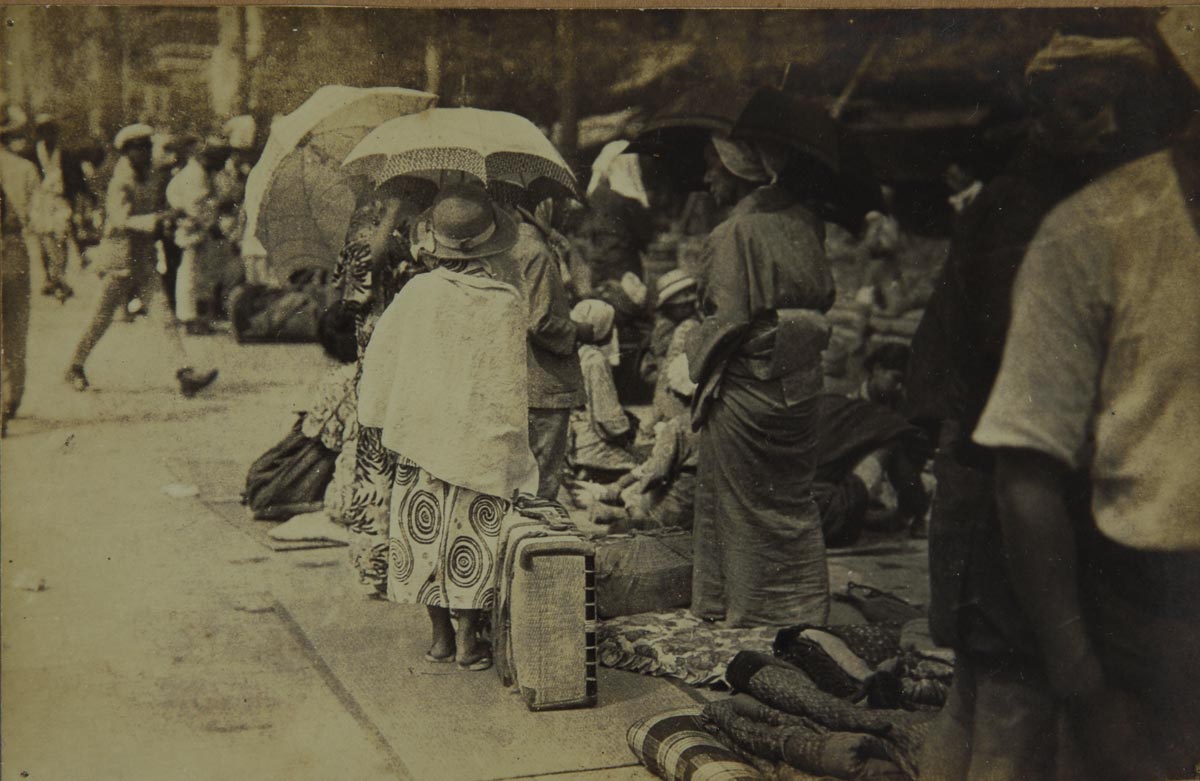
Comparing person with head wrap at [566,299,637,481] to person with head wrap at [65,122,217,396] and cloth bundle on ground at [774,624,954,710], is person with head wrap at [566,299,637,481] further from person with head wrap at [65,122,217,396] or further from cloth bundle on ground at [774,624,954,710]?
person with head wrap at [65,122,217,396]

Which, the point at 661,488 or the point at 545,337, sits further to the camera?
the point at 661,488

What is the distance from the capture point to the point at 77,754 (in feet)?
16.5

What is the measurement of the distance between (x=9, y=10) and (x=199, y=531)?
1.95m

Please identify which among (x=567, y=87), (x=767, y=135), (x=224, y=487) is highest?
(x=567, y=87)

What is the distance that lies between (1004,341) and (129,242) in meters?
3.19

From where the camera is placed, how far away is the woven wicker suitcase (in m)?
5.14

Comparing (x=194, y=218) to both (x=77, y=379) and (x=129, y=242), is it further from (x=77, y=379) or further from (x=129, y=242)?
(x=77, y=379)

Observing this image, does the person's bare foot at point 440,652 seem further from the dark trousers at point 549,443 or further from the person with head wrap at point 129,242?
the person with head wrap at point 129,242

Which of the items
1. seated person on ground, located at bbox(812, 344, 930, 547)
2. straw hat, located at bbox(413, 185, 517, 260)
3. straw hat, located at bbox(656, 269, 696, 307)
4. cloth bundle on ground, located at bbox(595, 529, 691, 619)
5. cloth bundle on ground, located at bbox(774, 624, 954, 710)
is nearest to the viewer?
straw hat, located at bbox(413, 185, 517, 260)

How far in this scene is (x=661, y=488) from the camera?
6.04m

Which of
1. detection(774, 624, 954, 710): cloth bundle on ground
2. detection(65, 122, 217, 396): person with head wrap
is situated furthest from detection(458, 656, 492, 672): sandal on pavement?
detection(65, 122, 217, 396): person with head wrap

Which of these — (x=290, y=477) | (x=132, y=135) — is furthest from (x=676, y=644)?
(x=132, y=135)

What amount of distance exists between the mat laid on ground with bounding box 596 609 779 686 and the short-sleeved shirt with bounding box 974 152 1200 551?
4.28 feet

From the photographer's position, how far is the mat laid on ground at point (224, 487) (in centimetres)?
527
